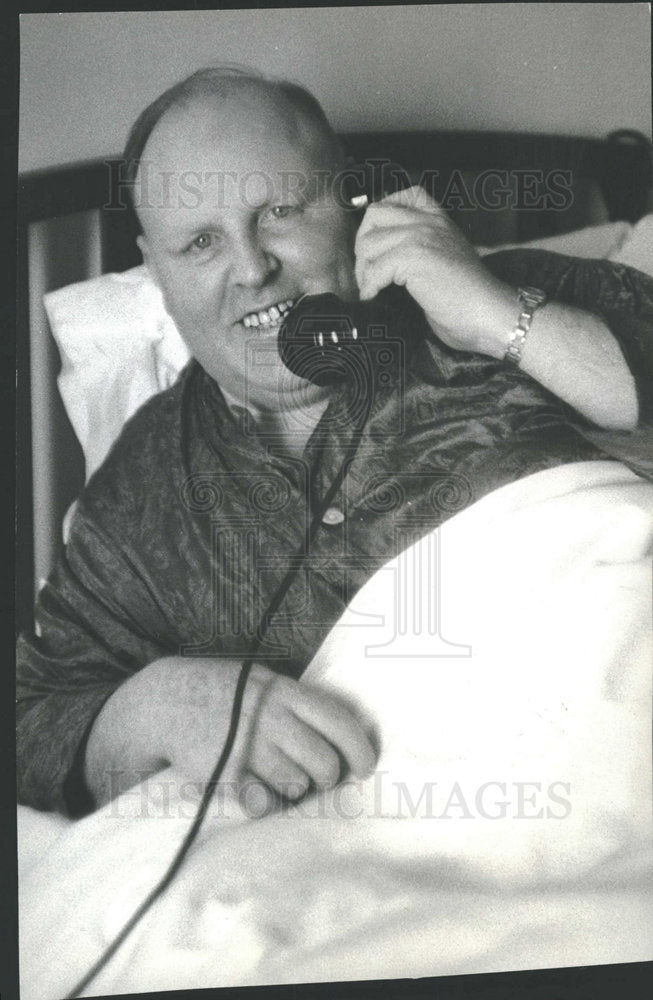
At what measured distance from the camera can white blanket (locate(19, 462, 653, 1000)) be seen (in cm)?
119

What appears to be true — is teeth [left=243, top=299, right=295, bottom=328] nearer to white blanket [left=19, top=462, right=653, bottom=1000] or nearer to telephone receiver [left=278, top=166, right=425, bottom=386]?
telephone receiver [left=278, top=166, right=425, bottom=386]

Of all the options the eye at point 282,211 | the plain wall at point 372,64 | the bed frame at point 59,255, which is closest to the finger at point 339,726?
the bed frame at point 59,255

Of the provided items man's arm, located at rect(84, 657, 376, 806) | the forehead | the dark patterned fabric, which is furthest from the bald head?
man's arm, located at rect(84, 657, 376, 806)

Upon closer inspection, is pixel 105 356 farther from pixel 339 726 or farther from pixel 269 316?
pixel 339 726

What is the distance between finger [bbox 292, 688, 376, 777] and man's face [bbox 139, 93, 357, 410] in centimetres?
39

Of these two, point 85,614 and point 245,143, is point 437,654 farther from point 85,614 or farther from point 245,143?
point 245,143

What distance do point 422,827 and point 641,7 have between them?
115cm

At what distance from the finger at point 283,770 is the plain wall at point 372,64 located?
81 centimetres

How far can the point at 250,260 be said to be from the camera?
3.98ft

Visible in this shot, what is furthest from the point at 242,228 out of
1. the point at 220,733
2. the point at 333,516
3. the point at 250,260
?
the point at 220,733

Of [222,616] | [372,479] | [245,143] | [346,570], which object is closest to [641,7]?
[245,143]

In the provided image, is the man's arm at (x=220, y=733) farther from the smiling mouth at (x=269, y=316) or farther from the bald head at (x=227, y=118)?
the bald head at (x=227, y=118)

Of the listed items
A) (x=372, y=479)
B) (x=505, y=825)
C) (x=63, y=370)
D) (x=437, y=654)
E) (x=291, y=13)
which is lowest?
(x=505, y=825)

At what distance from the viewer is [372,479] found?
1.23 m
